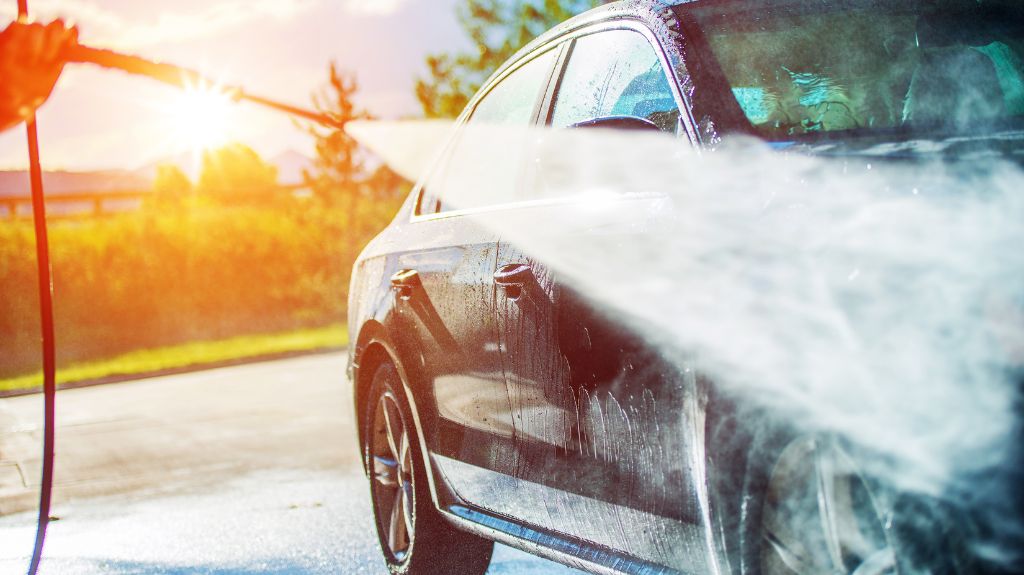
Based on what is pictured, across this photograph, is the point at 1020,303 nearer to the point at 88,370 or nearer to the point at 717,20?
the point at 717,20

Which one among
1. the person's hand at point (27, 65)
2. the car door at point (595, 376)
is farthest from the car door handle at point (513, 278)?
the person's hand at point (27, 65)

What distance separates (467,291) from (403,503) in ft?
3.94

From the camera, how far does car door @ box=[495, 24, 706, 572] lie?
3221 millimetres

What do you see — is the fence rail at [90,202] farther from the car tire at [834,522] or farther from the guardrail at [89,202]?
the car tire at [834,522]

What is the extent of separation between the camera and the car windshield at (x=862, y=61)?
326 centimetres

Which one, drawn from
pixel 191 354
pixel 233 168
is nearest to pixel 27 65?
pixel 191 354

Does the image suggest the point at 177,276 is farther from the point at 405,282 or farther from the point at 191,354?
the point at 405,282

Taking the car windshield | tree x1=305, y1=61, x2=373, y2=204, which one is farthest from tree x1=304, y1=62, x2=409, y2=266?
the car windshield

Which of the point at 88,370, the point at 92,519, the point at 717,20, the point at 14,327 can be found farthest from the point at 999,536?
the point at 14,327

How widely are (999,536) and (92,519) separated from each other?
6.53m

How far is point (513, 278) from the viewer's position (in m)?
3.98

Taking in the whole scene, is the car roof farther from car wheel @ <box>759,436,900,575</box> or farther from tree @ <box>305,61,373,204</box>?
tree @ <box>305,61,373,204</box>

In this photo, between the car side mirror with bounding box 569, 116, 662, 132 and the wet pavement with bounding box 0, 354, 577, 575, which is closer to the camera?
the car side mirror with bounding box 569, 116, 662, 132

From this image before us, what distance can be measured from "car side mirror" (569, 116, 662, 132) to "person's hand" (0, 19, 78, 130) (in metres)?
1.69
